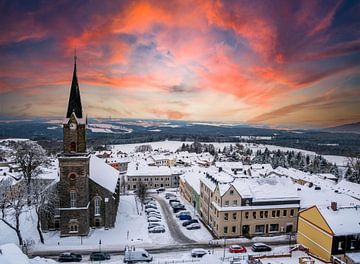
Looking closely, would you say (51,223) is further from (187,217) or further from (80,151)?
(187,217)

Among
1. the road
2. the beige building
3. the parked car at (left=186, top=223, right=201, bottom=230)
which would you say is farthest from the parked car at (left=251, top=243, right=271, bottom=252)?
the parked car at (left=186, top=223, right=201, bottom=230)

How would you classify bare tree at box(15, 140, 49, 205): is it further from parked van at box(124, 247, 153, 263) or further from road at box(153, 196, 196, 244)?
road at box(153, 196, 196, 244)

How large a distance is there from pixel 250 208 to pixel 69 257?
27.4 m

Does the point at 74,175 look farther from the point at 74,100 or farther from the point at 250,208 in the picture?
the point at 250,208

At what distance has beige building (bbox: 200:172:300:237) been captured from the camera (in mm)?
45156

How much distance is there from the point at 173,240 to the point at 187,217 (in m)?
10.1

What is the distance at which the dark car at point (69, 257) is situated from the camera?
35531 mm

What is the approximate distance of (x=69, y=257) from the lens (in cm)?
3569

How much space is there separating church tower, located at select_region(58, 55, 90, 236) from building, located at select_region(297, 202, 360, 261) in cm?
3214

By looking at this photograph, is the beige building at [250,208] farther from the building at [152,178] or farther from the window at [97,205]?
the building at [152,178]

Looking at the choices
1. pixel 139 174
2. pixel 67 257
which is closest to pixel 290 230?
pixel 67 257

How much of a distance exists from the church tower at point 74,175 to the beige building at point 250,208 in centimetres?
2062

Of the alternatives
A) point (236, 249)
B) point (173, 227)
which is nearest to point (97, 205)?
point (173, 227)

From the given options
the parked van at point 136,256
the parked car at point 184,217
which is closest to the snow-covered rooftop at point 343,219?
the parked van at point 136,256
